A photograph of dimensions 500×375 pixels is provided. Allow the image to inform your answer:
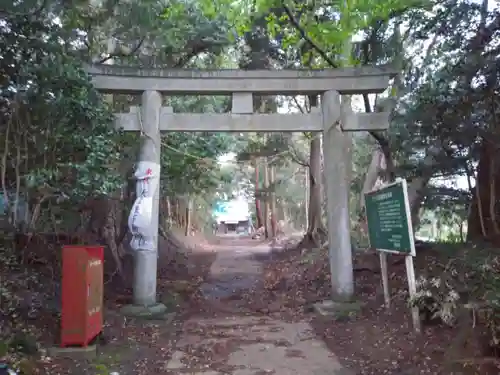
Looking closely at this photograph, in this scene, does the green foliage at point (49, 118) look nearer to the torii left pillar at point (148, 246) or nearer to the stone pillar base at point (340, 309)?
the torii left pillar at point (148, 246)

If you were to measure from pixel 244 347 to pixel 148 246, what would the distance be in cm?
288

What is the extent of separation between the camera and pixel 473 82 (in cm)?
744

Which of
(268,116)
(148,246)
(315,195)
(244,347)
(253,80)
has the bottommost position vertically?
(244,347)

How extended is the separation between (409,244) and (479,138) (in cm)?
296

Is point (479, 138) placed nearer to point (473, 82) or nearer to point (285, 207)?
point (473, 82)

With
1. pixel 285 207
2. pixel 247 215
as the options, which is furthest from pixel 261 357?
pixel 247 215

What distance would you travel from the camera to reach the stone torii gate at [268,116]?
28.9 feet

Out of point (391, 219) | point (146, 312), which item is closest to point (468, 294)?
point (391, 219)

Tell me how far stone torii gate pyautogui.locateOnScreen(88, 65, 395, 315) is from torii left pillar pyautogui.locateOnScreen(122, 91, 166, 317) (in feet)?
0.06

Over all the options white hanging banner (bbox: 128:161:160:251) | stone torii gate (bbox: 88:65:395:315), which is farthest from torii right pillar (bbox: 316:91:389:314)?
white hanging banner (bbox: 128:161:160:251)

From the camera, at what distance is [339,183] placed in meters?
8.98

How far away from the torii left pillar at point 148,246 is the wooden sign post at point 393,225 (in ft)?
13.0

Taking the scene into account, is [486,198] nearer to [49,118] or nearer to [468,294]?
[468,294]

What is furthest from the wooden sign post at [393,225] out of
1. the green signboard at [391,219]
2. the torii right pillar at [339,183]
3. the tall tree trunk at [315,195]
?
the tall tree trunk at [315,195]
